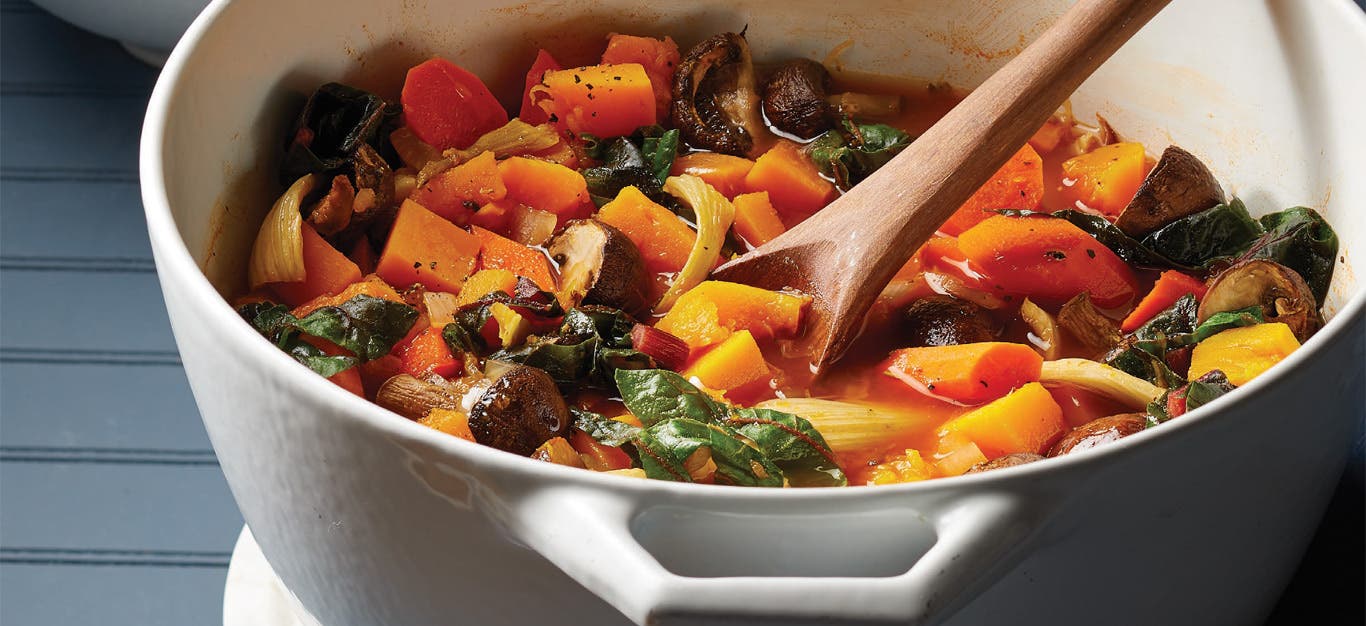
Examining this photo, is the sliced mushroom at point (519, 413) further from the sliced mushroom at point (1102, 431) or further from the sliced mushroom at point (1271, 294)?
the sliced mushroom at point (1271, 294)

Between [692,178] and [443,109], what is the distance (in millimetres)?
405

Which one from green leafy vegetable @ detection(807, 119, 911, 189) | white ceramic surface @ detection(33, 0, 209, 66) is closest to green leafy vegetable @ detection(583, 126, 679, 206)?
green leafy vegetable @ detection(807, 119, 911, 189)

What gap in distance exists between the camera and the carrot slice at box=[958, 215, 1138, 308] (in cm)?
192

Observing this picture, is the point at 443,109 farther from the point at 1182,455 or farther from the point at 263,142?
the point at 1182,455

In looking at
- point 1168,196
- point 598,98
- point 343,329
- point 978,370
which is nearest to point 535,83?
point 598,98

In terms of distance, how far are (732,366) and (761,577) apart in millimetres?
723

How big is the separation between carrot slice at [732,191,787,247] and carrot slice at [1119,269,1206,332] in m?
0.53

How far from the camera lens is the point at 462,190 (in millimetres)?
1969

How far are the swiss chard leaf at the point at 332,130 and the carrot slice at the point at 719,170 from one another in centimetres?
46

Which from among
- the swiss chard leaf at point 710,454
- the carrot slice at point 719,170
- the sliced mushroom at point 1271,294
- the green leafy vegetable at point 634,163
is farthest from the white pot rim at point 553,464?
the carrot slice at point 719,170

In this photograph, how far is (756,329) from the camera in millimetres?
1832

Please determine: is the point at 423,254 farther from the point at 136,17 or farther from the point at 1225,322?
the point at 136,17

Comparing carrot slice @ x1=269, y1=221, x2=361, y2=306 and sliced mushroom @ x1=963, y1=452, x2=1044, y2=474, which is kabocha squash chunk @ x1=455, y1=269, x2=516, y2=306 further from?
sliced mushroom @ x1=963, y1=452, x2=1044, y2=474

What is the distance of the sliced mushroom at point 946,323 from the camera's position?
1.79 metres
